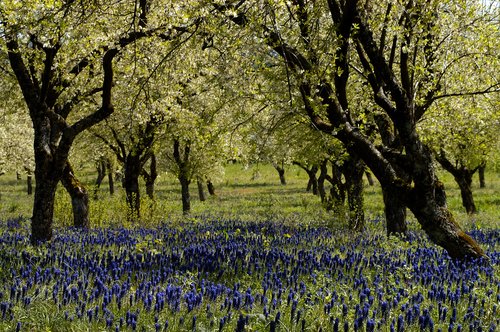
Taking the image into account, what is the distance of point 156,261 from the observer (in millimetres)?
8562

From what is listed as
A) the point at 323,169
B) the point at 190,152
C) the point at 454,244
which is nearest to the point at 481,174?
the point at 323,169

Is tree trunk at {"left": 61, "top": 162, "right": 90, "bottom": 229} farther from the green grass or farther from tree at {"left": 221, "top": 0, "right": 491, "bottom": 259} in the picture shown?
tree at {"left": 221, "top": 0, "right": 491, "bottom": 259}

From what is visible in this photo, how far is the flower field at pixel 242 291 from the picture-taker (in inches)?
215

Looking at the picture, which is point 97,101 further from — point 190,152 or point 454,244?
point 454,244

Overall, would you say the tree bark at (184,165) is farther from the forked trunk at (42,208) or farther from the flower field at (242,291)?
the flower field at (242,291)

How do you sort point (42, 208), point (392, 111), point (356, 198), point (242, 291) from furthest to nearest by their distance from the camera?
point (356, 198)
point (42, 208)
point (392, 111)
point (242, 291)

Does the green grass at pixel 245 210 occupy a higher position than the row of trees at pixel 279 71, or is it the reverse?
the row of trees at pixel 279 71

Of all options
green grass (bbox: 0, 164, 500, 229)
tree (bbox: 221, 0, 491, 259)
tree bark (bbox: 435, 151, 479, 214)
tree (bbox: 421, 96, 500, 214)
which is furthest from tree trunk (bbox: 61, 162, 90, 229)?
tree bark (bbox: 435, 151, 479, 214)

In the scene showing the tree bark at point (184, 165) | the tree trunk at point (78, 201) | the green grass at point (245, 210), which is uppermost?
the tree bark at point (184, 165)

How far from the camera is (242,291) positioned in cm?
658

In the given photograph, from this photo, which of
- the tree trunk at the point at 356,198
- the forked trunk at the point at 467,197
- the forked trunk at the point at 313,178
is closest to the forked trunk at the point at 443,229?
the tree trunk at the point at 356,198

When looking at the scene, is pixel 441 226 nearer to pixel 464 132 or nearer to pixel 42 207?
pixel 42 207

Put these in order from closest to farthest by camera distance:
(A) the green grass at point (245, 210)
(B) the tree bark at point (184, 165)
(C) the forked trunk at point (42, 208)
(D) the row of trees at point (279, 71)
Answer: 1. (D) the row of trees at point (279, 71)
2. (C) the forked trunk at point (42, 208)
3. (A) the green grass at point (245, 210)
4. (B) the tree bark at point (184, 165)

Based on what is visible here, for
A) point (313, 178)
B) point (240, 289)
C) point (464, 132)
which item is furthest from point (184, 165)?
Answer: point (240, 289)
